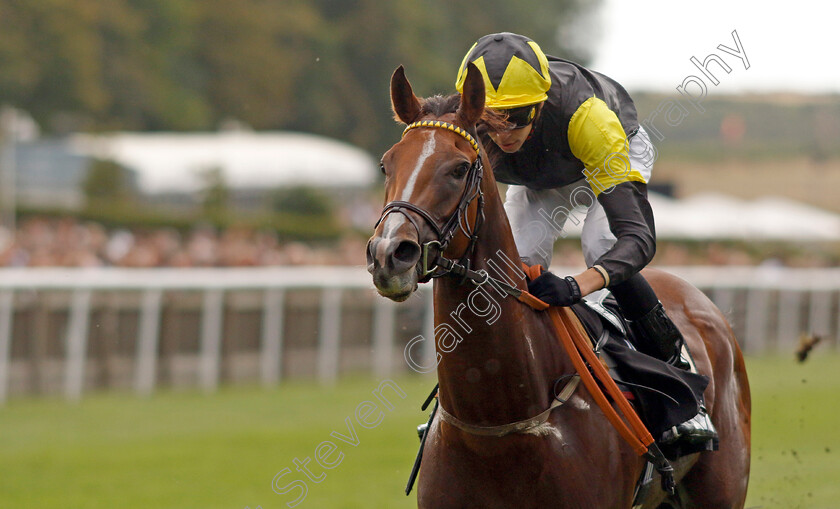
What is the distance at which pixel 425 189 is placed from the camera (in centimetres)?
312

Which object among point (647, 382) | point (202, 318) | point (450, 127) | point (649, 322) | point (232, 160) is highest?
point (450, 127)

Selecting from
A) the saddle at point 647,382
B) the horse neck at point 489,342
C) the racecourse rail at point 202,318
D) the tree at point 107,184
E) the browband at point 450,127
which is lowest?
the tree at point 107,184

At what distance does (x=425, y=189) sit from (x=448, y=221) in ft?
0.37

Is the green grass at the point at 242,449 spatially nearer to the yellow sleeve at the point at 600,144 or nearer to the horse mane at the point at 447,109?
the yellow sleeve at the point at 600,144

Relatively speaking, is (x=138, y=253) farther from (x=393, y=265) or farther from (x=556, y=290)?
(x=393, y=265)

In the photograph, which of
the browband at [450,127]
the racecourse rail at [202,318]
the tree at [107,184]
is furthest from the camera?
the tree at [107,184]

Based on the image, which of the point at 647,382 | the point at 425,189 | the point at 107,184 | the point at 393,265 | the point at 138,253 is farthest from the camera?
the point at 107,184

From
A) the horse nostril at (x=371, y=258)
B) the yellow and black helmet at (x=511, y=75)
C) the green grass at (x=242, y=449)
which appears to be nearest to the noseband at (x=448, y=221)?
the horse nostril at (x=371, y=258)

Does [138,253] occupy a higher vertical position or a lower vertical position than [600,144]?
lower

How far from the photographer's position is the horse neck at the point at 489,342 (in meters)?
3.35

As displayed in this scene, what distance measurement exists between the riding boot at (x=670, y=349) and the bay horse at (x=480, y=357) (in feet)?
1.01

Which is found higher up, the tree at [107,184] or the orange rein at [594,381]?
the orange rein at [594,381]

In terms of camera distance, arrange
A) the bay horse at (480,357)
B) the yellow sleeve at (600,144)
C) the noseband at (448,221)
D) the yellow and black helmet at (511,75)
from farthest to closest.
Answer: the yellow sleeve at (600,144)
the yellow and black helmet at (511,75)
the bay horse at (480,357)
the noseband at (448,221)

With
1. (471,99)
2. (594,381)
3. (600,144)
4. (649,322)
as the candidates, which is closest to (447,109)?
(471,99)
